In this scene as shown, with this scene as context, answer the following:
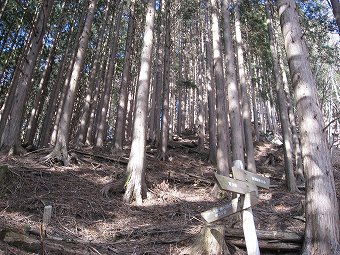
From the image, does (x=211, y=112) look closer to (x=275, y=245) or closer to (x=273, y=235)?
(x=273, y=235)

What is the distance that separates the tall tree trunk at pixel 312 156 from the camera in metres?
4.46

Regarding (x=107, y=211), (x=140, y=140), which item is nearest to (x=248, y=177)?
(x=107, y=211)

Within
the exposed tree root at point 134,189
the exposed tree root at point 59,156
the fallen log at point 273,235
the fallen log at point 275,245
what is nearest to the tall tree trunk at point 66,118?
the exposed tree root at point 59,156

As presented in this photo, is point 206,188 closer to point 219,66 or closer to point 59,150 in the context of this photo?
point 219,66

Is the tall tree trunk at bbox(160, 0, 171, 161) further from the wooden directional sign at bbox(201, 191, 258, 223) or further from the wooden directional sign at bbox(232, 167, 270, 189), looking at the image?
the wooden directional sign at bbox(201, 191, 258, 223)

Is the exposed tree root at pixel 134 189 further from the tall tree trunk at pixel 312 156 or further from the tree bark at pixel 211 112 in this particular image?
the tree bark at pixel 211 112

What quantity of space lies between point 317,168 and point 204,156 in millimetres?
11198

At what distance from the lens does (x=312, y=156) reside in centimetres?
489

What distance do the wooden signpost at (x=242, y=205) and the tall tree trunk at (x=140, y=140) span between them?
3.92m

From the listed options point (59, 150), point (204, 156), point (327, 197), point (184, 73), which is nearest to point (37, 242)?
point (327, 197)

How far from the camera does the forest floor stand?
5004 mm

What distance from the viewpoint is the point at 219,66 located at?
10.9 metres

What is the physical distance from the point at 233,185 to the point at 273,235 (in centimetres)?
160

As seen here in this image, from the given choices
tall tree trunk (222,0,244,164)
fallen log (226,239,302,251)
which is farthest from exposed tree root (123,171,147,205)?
fallen log (226,239,302,251)
